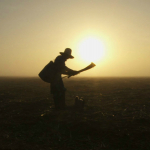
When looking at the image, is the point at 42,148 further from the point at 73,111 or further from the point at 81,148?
the point at 73,111

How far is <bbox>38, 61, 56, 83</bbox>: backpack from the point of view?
24.3 ft

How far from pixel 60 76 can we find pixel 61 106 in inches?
50.7

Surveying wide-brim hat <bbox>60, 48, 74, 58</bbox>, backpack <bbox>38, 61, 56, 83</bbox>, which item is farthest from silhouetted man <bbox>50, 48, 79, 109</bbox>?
backpack <bbox>38, 61, 56, 83</bbox>

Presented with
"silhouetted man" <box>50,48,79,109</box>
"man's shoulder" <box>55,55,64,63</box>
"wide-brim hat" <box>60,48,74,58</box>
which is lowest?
"silhouetted man" <box>50,48,79,109</box>

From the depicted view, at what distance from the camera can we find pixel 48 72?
746 cm

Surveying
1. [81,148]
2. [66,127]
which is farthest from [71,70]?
[81,148]

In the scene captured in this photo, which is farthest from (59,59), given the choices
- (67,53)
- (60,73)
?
(60,73)

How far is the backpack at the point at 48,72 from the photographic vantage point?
7.40 meters

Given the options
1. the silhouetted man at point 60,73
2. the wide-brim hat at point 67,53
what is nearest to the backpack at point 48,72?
the silhouetted man at point 60,73

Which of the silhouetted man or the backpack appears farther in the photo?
the silhouetted man

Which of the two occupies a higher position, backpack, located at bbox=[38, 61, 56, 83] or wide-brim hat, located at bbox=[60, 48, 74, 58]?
wide-brim hat, located at bbox=[60, 48, 74, 58]

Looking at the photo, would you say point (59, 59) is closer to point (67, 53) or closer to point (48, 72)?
point (67, 53)

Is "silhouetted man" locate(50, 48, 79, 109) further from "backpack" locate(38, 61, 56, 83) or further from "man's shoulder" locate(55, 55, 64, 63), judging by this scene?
"backpack" locate(38, 61, 56, 83)

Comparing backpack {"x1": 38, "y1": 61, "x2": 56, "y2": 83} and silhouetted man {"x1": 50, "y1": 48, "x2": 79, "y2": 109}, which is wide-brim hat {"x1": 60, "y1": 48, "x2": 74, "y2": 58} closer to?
silhouetted man {"x1": 50, "y1": 48, "x2": 79, "y2": 109}
